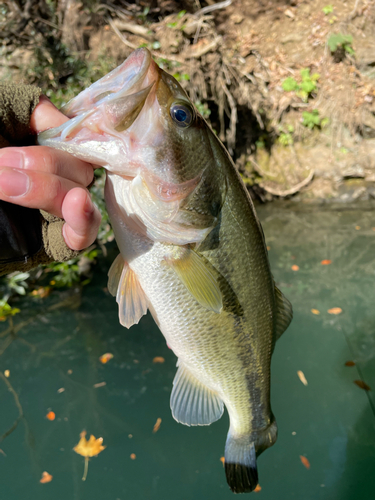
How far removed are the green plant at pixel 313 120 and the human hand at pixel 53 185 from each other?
5.63 metres

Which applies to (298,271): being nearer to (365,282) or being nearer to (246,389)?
(365,282)

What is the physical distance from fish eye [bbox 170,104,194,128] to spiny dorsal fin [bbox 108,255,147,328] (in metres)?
0.53

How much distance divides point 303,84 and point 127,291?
5782 mm

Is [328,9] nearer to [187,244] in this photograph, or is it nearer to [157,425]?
[187,244]

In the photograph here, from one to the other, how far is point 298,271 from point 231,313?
292 cm

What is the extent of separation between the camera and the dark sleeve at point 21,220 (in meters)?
1.20

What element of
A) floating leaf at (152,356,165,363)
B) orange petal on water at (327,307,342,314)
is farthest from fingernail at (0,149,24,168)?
orange petal on water at (327,307,342,314)

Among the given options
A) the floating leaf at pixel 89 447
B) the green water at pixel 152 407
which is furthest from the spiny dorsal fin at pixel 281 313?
the floating leaf at pixel 89 447

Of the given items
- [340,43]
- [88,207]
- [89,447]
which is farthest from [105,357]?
[340,43]

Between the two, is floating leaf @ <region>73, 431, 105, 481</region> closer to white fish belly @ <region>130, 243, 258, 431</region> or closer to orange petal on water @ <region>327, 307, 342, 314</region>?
white fish belly @ <region>130, 243, 258, 431</region>

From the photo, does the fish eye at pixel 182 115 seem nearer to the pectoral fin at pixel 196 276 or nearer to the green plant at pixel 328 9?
the pectoral fin at pixel 196 276

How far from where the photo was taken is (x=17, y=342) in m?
3.23

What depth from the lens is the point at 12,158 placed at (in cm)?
97

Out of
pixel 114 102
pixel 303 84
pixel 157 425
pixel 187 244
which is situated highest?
pixel 114 102
